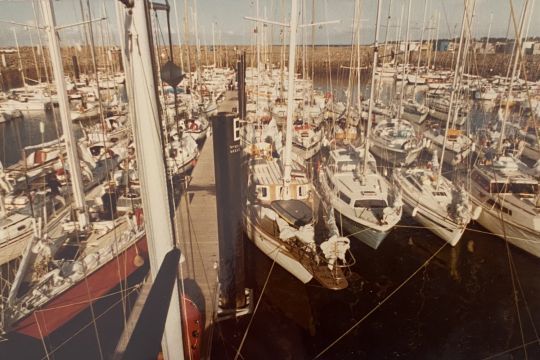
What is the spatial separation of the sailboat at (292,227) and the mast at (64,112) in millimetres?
5442

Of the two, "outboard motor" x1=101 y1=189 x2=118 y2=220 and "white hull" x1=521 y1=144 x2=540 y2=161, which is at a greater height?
"outboard motor" x1=101 y1=189 x2=118 y2=220

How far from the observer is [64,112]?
35.2ft

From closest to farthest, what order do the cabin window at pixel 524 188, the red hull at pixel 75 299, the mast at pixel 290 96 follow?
the red hull at pixel 75 299, the mast at pixel 290 96, the cabin window at pixel 524 188

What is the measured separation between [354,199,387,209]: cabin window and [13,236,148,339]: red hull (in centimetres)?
835

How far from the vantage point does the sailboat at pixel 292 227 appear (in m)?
12.3

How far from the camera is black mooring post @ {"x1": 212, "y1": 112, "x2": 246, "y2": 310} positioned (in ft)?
25.6

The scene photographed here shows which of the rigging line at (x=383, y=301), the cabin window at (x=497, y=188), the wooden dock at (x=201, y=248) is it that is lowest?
the rigging line at (x=383, y=301)

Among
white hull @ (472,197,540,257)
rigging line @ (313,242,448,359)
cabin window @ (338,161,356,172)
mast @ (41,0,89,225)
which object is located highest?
mast @ (41,0,89,225)

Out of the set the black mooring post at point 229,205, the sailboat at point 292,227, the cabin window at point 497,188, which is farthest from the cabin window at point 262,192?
the cabin window at point 497,188

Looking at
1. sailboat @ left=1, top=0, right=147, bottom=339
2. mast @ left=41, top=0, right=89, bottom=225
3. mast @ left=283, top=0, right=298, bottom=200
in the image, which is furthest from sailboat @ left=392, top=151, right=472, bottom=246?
mast @ left=41, top=0, right=89, bottom=225

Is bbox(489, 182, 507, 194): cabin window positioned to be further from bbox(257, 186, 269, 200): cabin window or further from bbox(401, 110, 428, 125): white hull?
bbox(401, 110, 428, 125): white hull

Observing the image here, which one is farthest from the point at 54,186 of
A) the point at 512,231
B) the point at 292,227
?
the point at 512,231

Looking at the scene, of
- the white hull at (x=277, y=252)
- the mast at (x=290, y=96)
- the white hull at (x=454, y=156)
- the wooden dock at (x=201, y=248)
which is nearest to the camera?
the wooden dock at (x=201, y=248)

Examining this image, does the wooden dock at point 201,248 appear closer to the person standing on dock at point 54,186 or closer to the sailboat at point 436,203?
the person standing on dock at point 54,186
